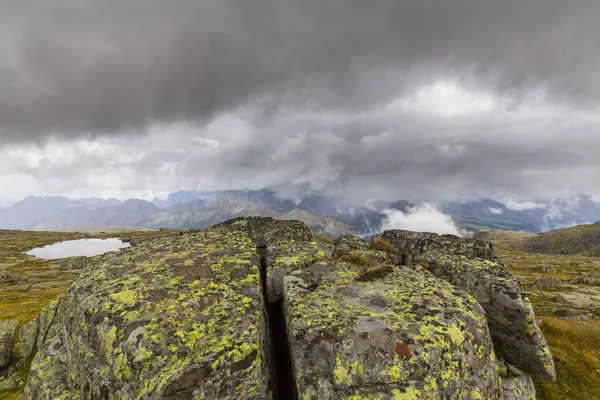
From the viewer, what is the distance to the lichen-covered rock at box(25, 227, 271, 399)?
9.35 meters

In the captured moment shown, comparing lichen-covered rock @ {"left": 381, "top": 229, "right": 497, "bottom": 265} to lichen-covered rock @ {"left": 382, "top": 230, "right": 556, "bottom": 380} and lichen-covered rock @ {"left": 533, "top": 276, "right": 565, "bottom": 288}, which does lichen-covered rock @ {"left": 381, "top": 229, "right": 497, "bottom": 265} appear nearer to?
lichen-covered rock @ {"left": 382, "top": 230, "right": 556, "bottom": 380}

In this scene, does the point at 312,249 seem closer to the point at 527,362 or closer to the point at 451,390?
the point at 451,390

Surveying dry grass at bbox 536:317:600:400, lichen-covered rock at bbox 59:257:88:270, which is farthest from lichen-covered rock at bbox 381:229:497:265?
lichen-covered rock at bbox 59:257:88:270

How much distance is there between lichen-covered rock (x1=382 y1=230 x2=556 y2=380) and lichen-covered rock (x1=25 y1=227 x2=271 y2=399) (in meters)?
10.1

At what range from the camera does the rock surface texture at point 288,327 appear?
9.05 m

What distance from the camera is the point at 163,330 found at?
10766 mm

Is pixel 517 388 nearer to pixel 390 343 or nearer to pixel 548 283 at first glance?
pixel 390 343

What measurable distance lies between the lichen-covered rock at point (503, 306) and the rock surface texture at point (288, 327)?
0.17ft

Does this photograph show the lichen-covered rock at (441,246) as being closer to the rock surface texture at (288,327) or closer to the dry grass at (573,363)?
the rock surface texture at (288,327)

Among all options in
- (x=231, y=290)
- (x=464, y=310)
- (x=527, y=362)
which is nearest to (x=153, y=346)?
(x=231, y=290)

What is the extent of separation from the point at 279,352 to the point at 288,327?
2916 millimetres

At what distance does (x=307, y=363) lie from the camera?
30.6 ft

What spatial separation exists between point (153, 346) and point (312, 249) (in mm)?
9139

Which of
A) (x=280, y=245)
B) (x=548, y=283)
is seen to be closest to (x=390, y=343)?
(x=280, y=245)
